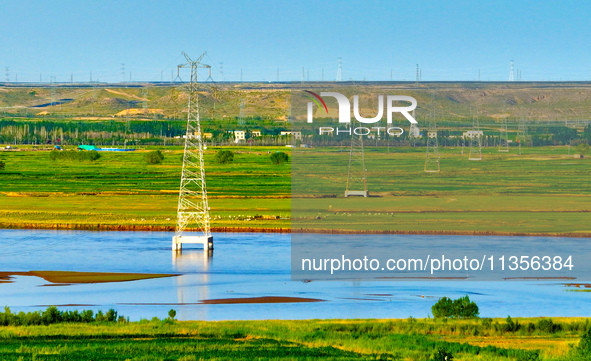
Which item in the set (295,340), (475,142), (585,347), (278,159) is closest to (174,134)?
(475,142)

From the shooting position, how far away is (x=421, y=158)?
4119 inches

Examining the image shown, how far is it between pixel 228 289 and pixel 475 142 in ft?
280

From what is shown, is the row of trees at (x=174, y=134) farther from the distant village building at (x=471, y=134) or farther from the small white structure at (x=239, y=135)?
the distant village building at (x=471, y=134)

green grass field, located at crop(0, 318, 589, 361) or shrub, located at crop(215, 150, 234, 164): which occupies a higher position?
shrub, located at crop(215, 150, 234, 164)

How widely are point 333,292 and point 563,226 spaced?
24483 millimetres

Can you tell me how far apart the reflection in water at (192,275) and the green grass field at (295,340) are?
3771 millimetres

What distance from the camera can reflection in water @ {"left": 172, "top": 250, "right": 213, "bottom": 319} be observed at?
100 ft

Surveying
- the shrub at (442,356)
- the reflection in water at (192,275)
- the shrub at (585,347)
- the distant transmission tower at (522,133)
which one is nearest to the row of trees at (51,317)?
the reflection in water at (192,275)

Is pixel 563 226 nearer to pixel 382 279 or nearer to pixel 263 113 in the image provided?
pixel 382 279

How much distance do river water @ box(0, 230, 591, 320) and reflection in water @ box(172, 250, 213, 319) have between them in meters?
0.04

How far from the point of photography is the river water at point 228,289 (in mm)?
29016

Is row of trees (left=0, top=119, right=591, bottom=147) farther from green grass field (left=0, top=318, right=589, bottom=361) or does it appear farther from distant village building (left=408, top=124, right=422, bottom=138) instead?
green grass field (left=0, top=318, right=589, bottom=361)

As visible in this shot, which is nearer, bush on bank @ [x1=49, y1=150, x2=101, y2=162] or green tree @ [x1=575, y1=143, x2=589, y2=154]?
bush on bank @ [x1=49, y1=150, x2=101, y2=162]

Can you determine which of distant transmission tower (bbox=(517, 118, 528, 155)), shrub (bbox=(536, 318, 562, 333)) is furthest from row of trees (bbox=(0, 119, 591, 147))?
shrub (bbox=(536, 318, 562, 333))
